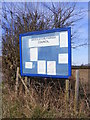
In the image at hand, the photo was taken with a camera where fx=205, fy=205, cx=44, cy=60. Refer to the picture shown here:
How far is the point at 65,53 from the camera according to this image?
5.30 metres

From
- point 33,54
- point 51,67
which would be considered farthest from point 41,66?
point 33,54

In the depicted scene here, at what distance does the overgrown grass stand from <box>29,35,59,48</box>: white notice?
129cm

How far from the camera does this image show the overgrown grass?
14.9ft

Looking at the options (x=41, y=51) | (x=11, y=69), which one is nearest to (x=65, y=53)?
(x=41, y=51)

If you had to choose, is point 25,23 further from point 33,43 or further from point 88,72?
point 88,72

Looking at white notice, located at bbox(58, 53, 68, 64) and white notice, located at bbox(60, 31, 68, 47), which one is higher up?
white notice, located at bbox(60, 31, 68, 47)

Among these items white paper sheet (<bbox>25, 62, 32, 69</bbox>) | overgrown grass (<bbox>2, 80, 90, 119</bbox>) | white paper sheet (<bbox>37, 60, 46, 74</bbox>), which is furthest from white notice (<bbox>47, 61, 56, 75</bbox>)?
white paper sheet (<bbox>25, 62, 32, 69</bbox>)

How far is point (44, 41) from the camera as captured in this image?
5840 mm

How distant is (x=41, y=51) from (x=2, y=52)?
2.33 metres

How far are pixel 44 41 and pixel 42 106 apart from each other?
1.90 meters

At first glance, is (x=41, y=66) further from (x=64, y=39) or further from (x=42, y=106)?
(x=42, y=106)

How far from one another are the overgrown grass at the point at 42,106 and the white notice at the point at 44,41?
1.29 metres

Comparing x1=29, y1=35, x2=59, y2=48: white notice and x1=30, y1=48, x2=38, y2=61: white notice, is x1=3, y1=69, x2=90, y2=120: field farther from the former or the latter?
x1=29, y1=35, x2=59, y2=48: white notice

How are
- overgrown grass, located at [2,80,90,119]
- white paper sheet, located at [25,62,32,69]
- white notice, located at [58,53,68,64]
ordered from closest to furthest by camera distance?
overgrown grass, located at [2,80,90,119]
white notice, located at [58,53,68,64]
white paper sheet, located at [25,62,32,69]
